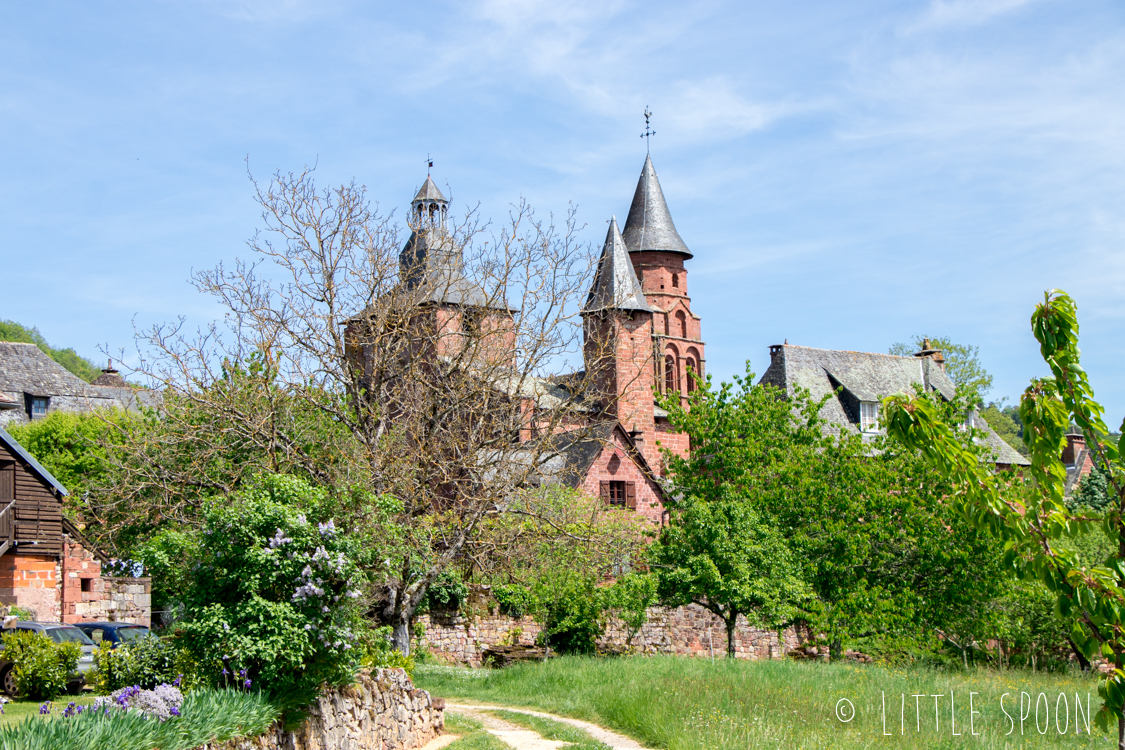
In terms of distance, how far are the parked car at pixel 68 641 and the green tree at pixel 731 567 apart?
1451cm

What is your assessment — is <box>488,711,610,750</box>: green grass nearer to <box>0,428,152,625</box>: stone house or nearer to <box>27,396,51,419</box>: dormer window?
<box>0,428,152,625</box>: stone house

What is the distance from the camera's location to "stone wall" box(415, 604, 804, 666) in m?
27.5

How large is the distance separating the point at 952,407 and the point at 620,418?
1706 cm

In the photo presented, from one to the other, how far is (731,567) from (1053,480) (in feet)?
64.9

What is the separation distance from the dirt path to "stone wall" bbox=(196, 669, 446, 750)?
1.05m

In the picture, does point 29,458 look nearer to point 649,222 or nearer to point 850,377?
point 649,222

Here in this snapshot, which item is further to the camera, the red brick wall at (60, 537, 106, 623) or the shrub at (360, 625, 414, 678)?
the red brick wall at (60, 537, 106, 623)

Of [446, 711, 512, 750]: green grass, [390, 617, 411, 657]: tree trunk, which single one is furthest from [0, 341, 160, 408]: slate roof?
[446, 711, 512, 750]: green grass

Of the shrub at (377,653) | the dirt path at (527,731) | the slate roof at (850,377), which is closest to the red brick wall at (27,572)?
the dirt path at (527,731)

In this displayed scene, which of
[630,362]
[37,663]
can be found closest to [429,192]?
[630,362]

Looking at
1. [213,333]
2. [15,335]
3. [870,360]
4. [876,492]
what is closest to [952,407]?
[876,492]

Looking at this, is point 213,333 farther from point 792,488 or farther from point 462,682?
point 792,488

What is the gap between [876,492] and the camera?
2795 centimetres

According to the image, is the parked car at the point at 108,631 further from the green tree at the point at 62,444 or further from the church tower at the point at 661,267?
the church tower at the point at 661,267
